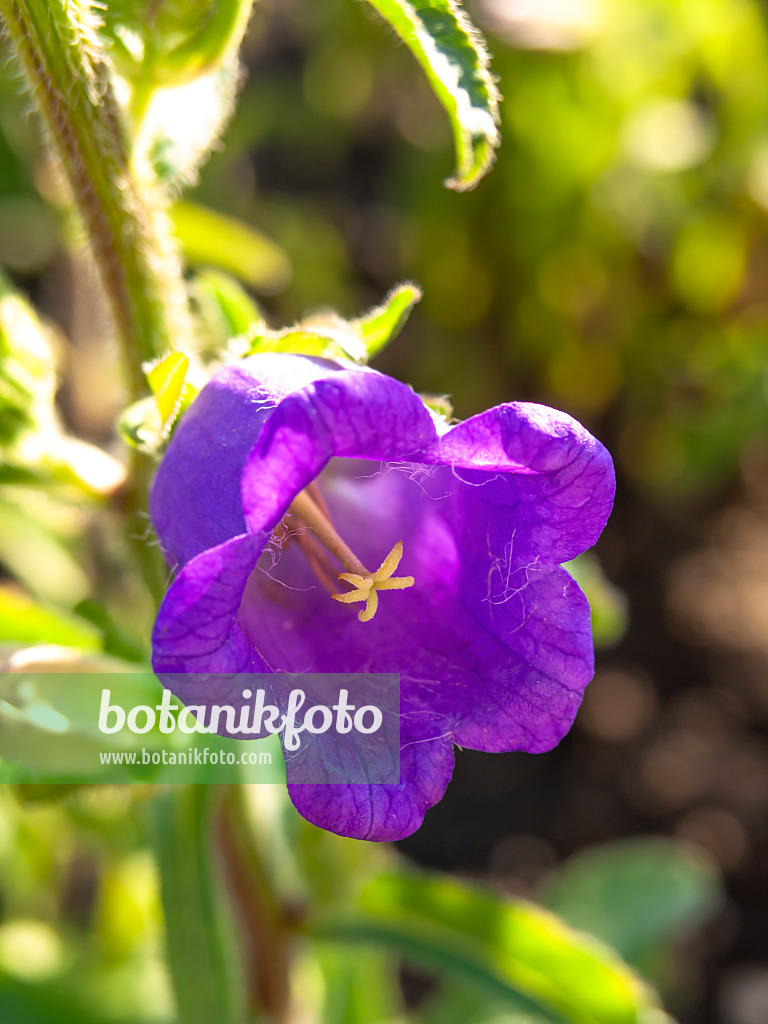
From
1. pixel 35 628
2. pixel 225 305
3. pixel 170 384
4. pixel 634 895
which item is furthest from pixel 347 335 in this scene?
pixel 634 895

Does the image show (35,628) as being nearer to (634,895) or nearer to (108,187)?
(108,187)

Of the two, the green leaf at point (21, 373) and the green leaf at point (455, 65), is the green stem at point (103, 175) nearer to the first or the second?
the green leaf at point (21, 373)

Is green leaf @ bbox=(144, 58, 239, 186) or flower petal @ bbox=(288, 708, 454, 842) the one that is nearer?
flower petal @ bbox=(288, 708, 454, 842)

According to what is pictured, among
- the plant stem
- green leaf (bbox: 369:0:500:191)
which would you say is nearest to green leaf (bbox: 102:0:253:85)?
the plant stem

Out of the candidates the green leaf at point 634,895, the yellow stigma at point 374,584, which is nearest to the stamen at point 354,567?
the yellow stigma at point 374,584

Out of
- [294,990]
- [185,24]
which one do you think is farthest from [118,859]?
[185,24]

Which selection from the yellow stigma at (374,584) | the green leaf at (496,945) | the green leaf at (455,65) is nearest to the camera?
the green leaf at (455,65)

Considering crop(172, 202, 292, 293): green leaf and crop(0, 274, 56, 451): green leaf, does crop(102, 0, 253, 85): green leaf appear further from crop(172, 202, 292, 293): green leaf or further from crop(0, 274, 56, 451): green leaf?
crop(172, 202, 292, 293): green leaf

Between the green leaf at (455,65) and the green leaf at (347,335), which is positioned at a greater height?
the green leaf at (455,65)
